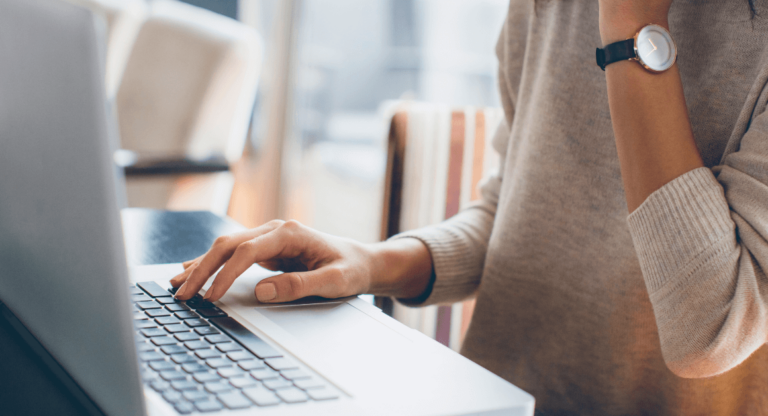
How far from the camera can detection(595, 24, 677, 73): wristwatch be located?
1.73 feet

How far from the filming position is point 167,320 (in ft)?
1.47

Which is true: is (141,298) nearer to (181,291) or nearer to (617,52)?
(181,291)

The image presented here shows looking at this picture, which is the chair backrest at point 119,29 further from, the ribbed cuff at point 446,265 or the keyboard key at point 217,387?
the keyboard key at point 217,387

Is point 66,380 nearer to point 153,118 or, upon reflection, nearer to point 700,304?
point 700,304

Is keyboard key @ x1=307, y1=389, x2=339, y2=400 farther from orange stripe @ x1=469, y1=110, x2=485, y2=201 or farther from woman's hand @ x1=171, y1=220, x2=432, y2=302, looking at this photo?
orange stripe @ x1=469, y1=110, x2=485, y2=201

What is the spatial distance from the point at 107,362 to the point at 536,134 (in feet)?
2.00

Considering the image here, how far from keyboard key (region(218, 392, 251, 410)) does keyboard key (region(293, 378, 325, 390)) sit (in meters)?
0.04

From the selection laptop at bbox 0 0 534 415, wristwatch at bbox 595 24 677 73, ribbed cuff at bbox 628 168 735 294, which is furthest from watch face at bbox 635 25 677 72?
laptop at bbox 0 0 534 415

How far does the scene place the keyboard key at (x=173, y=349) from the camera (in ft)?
1.24

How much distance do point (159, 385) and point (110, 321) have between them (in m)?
0.09

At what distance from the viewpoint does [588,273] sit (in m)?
0.69

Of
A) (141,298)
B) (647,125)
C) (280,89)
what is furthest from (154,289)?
(280,89)

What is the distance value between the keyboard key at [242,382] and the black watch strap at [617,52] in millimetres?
433

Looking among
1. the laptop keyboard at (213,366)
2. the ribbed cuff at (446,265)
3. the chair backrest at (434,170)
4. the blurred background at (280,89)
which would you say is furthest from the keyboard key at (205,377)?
the blurred background at (280,89)
